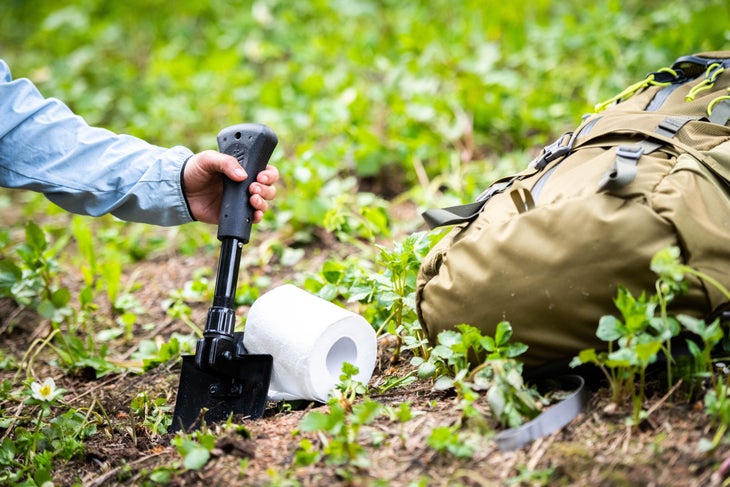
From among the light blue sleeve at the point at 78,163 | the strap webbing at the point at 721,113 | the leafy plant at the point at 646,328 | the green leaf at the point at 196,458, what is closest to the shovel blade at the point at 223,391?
the green leaf at the point at 196,458

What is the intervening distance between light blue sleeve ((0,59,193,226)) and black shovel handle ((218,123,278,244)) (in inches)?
7.6

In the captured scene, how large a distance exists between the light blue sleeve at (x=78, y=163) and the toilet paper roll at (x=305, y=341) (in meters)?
0.51

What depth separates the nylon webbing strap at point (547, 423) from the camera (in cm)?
158

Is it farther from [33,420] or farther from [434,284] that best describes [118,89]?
[434,284]

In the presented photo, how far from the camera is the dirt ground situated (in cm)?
148

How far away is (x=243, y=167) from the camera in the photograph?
2.12 metres

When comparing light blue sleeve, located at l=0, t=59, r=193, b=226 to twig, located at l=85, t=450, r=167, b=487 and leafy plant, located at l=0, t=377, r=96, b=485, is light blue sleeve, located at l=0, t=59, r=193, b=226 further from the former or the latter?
twig, located at l=85, t=450, r=167, b=487

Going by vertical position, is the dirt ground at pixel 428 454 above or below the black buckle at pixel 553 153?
below

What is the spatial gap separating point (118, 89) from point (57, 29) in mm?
1599

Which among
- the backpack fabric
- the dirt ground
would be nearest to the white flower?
the dirt ground

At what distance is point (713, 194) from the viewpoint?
1.69 meters

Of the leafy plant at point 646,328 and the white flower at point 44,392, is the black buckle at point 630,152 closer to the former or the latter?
the leafy plant at point 646,328

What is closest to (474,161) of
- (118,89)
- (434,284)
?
(434,284)

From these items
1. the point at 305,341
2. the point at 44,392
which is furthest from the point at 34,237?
the point at 305,341
